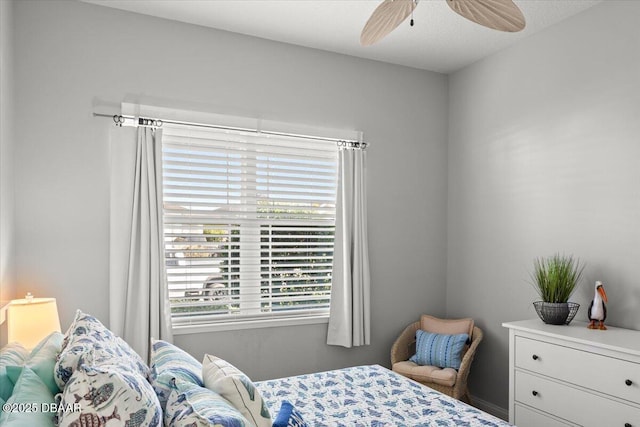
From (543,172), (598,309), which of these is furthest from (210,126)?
(598,309)

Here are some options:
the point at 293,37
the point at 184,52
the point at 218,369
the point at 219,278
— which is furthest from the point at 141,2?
the point at 218,369

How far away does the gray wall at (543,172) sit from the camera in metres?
2.82

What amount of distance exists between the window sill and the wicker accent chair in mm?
666

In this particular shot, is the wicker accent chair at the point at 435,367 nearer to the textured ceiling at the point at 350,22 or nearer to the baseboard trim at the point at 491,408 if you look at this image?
the baseboard trim at the point at 491,408

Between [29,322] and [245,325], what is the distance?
Answer: 1.38m

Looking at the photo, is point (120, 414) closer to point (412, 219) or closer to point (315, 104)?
point (315, 104)

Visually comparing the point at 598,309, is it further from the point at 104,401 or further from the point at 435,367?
the point at 104,401

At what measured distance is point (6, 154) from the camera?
99.0 inches

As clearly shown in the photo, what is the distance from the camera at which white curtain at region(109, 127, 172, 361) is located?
2.92 m

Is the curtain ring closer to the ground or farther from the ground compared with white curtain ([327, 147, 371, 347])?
farther from the ground

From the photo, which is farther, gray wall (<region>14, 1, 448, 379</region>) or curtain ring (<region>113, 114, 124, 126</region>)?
curtain ring (<region>113, 114, 124, 126</region>)

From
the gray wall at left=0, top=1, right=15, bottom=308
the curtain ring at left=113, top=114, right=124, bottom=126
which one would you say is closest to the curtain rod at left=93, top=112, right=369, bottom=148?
the curtain ring at left=113, top=114, right=124, bottom=126

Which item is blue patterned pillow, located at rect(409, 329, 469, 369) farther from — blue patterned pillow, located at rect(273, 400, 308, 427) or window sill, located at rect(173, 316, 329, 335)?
blue patterned pillow, located at rect(273, 400, 308, 427)

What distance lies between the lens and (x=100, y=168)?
2945 mm
